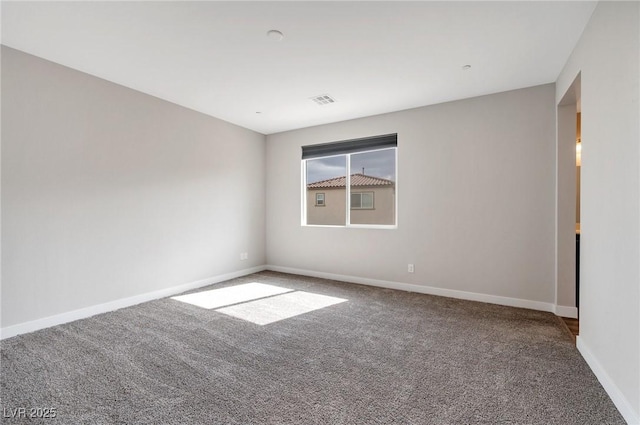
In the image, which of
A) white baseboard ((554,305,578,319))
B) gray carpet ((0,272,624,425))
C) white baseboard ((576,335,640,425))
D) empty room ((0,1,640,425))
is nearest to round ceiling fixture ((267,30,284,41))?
empty room ((0,1,640,425))

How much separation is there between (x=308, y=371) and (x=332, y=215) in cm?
309

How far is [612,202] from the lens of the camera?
1729mm

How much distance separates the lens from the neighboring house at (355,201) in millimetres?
4352

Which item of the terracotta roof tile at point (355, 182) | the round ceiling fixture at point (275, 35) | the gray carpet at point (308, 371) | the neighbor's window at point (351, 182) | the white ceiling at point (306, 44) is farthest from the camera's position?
the terracotta roof tile at point (355, 182)

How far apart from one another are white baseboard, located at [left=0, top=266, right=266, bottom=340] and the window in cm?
237

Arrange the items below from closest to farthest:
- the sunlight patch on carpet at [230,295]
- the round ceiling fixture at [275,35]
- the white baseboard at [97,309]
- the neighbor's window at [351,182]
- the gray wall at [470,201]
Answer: the round ceiling fixture at [275,35]
the white baseboard at [97,309]
the gray wall at [470,201]
the sunlight patch on carpet at [230,295]
the neighbor's window at [351,182]

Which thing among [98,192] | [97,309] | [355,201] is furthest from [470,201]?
[97,309]

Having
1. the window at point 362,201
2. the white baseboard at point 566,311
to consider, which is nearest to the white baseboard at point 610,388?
the white baseboard at point 566,311

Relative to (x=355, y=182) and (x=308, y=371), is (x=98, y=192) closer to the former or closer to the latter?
(x=308, y=371)

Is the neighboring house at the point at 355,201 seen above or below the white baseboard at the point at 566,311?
above

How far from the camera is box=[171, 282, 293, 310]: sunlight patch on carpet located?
3.49m

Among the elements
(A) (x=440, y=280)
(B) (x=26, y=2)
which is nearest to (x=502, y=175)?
(A) (x=440, y=280)

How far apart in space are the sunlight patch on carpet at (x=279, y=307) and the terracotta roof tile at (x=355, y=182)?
73.5 inches

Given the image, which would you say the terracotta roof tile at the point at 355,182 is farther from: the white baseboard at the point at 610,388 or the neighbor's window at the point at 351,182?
the white baseboard at the point at 610,388
